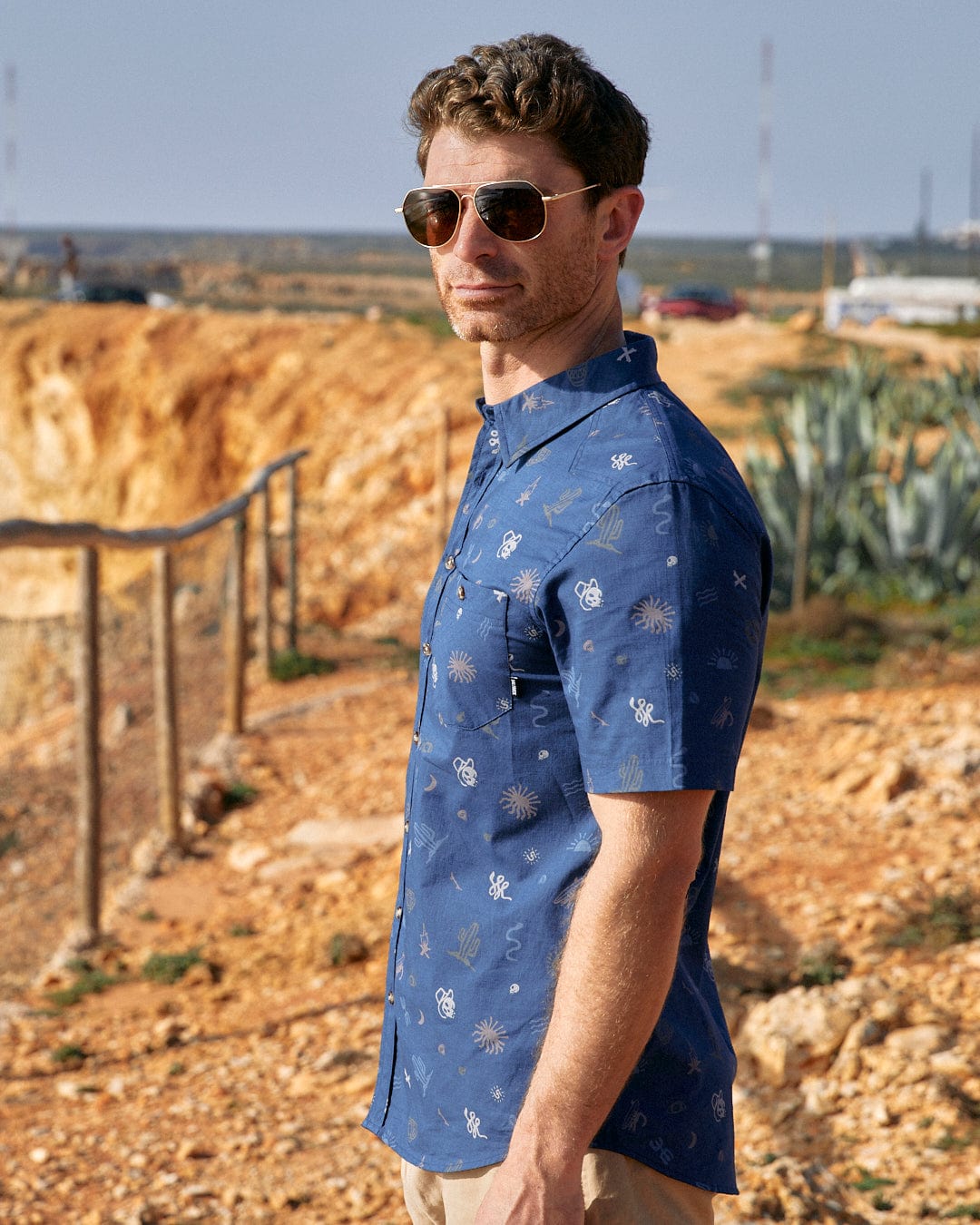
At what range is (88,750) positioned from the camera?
16.8 ft

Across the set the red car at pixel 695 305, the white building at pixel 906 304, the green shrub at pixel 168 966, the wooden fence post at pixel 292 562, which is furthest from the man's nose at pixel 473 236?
the red car at pixel 695 305

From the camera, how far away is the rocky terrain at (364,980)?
3312 mm

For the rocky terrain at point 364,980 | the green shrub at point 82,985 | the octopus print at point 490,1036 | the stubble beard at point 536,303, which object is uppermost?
the stubble beard at point 536,303

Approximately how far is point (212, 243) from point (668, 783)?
15204 centimetres

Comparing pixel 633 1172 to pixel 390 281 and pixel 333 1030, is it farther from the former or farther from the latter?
pixel 390 281

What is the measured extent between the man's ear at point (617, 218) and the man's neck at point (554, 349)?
0.25 ft

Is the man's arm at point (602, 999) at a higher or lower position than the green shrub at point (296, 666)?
higher

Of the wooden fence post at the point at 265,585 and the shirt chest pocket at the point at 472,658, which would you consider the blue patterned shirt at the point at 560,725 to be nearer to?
the shirt chest pocket at the point at 472,658

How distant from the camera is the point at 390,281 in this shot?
241ft

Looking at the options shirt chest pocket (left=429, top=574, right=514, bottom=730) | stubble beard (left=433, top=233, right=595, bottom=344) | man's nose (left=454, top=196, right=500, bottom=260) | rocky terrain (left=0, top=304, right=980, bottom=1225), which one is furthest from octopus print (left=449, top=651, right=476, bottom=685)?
rocky terrain (left=0, top=304, right=980, bottom=1225)

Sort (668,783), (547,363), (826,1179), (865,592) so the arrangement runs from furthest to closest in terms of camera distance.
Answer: (865,592) → (826,1179) → (547,363) → (668,783)

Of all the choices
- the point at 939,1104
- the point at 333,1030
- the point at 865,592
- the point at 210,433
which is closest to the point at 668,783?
the point at 939,1104

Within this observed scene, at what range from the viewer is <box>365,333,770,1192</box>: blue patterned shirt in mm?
Result: 1422

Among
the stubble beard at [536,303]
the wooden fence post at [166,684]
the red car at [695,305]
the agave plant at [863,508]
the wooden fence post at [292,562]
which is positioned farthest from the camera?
the red car at [695,305]
